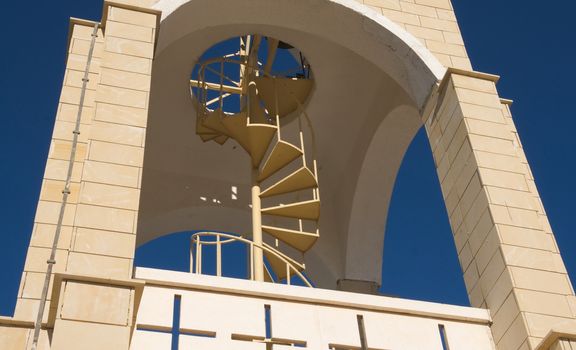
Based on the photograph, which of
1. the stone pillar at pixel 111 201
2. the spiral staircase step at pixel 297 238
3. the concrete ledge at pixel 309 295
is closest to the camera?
the stone pillar at pixel 111 201

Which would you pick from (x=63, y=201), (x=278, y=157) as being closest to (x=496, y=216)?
(x=63, y=201)

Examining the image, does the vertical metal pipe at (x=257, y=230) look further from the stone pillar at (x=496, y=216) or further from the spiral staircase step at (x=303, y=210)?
the stone pillar at (x=496, y=216)

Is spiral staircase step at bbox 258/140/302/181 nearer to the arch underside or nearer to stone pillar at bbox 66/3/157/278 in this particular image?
the arch underside

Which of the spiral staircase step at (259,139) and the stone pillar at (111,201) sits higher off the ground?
the spiral staircase step at (259,139)

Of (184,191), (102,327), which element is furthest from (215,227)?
(102,327)

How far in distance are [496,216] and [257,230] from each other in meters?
4.05

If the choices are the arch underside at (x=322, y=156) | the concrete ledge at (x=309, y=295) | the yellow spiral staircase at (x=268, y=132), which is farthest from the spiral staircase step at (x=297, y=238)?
the concrete ledge at (x=309, y=295)

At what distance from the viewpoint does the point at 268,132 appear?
1155 cm

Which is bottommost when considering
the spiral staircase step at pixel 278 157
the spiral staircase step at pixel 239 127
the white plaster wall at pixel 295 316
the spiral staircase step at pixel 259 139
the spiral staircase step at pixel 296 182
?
the white plaster wall at pixel 295 316

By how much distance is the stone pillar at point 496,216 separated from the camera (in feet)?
21.1

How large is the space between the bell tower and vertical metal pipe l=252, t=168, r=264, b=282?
28 mm

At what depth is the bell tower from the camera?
5766mm

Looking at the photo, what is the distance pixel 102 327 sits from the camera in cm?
510

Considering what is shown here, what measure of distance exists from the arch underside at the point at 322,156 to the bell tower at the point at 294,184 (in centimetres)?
3
